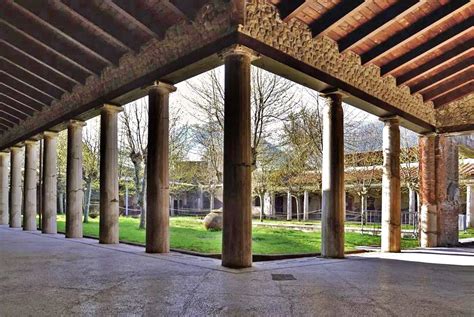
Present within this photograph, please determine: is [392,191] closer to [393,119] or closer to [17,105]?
[393,119]

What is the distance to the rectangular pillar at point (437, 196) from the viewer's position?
500 inches

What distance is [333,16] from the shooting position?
7.90 metres

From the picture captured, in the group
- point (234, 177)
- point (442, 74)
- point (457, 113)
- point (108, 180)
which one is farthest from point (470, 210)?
point (234, 177)

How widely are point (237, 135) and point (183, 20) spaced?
107 inches

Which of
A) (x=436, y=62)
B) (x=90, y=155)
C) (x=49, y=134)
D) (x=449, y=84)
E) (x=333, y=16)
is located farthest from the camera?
(x=90, y=155)

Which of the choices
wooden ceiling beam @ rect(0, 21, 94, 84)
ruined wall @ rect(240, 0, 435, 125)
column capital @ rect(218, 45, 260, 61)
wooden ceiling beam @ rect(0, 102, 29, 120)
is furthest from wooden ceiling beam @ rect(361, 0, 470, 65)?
wooden ceiling beam @ rect(0, 102, 29, 120)

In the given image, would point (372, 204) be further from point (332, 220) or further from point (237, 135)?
point (237, 135)

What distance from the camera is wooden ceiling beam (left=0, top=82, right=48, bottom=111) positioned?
45.1 feet

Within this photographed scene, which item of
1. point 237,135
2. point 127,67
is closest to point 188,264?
point 237,135

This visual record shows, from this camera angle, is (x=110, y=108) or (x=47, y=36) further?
(x=110, y=108)

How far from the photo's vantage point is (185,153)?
26.8m

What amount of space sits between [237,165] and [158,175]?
8.79ft

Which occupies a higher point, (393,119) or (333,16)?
(333,16)

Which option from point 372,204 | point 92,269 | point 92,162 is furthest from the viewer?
point 372,204
